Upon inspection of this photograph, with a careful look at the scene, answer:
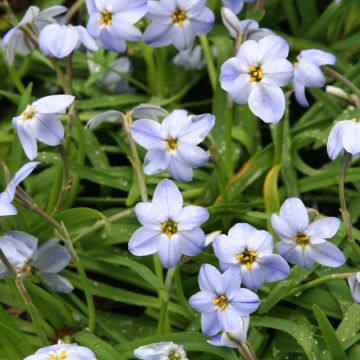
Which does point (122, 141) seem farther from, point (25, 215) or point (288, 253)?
point (288, 253)

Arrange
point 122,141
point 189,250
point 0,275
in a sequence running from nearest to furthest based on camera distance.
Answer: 1. point 189,250
2. point 0,275
3. point 122,141

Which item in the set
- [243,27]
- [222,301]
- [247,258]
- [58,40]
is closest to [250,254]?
[247,258]

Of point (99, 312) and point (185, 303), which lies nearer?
point (185, 303)

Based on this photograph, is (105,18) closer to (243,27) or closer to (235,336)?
(243,27)

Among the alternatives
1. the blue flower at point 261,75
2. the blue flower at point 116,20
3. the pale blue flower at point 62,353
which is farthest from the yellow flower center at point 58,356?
the blue flower at point 116,20

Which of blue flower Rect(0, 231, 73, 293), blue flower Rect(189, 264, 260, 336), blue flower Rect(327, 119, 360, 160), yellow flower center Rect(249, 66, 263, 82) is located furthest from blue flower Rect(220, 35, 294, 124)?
blue flower Rect(0, 231, 73, 293)

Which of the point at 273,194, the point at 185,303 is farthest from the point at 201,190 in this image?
the point at 185,303

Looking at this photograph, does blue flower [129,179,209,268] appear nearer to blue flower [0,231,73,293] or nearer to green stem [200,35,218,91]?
blue flower [0,231,73,293]
